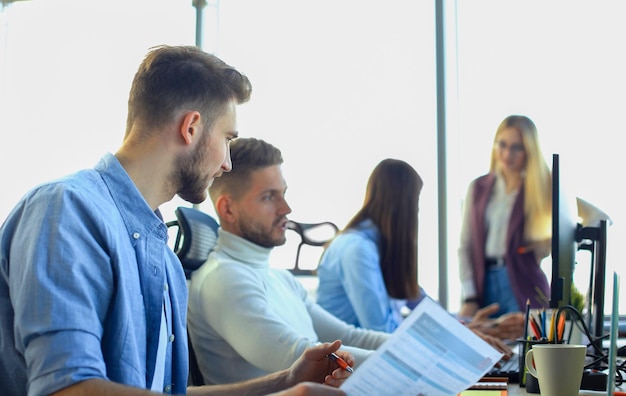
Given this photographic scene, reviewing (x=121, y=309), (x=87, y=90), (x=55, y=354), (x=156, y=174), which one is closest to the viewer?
(x=55, y=354)

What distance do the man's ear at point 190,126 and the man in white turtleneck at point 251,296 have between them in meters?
0.65

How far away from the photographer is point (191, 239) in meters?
2.22

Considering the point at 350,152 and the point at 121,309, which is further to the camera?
the point at 350,152

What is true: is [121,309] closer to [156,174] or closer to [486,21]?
[156,174]

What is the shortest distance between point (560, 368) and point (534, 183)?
9.16 feet

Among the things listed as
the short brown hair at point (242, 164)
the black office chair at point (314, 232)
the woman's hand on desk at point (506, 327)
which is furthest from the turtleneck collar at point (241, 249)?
the black office chair at point (314, 232)

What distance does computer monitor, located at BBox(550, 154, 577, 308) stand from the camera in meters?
1.76

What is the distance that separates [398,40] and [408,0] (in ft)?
0.77

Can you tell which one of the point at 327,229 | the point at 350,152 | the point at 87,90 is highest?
the point at 87,90

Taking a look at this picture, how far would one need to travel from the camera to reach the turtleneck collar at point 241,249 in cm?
228

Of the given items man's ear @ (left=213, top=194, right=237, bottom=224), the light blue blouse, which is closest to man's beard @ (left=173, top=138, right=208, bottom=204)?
man's ear @ (left=213, top=194, right=237, bottom=224)

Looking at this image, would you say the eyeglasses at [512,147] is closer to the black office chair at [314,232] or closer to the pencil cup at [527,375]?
the black office chair at [314,232]

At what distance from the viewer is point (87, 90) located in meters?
4.89

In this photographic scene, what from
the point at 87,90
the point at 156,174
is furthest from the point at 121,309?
the point at 87,90
